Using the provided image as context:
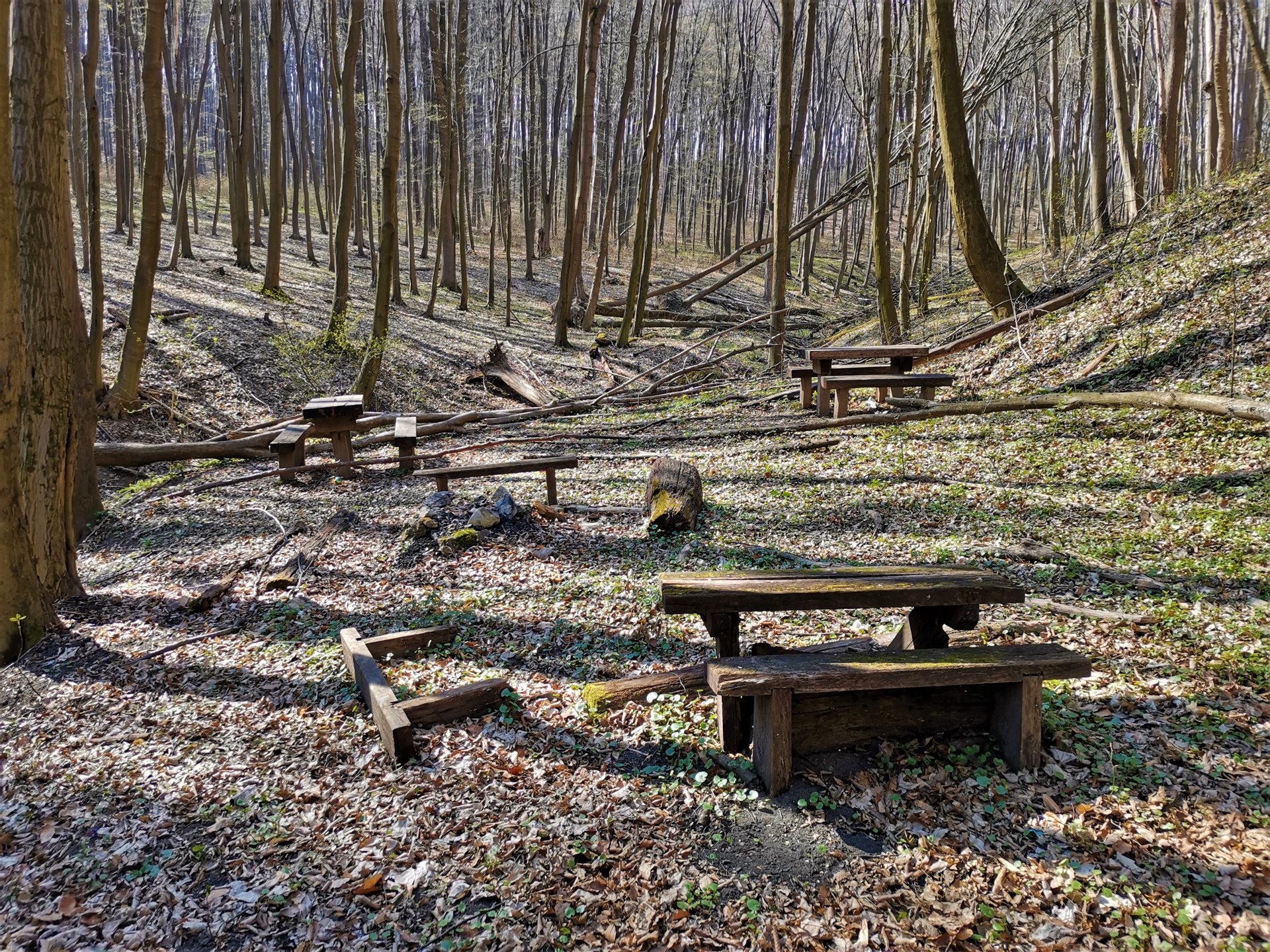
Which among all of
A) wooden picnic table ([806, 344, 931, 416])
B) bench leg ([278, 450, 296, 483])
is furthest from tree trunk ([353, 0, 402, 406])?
wooden picnic table ([806, 344, 931, 416])

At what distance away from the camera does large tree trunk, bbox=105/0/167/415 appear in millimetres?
8883

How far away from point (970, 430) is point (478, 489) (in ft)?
18.9

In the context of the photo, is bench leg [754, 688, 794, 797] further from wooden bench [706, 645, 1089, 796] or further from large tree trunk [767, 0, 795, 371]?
A: large tree trunk [767, 0, 795, 371]

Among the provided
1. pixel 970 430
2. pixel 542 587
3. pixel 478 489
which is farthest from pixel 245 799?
pixel 970 430

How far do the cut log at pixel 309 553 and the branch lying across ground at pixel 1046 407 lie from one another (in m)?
4.84

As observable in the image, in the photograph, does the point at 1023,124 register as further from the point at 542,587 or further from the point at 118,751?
the point at 118,751

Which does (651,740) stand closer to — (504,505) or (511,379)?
(504,505)

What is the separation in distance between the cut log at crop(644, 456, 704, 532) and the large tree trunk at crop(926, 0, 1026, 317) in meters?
6.35

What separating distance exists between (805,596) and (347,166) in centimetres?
1196

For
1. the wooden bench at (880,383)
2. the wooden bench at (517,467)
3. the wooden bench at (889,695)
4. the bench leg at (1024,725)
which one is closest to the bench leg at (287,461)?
the wooden bench at (517,467)

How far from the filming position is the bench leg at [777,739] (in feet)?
10.1

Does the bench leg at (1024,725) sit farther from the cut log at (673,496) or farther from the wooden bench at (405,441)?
the wooden bench at (405,441)

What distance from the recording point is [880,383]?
9.52 metres

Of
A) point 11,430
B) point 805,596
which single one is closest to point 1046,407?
point 805,596
